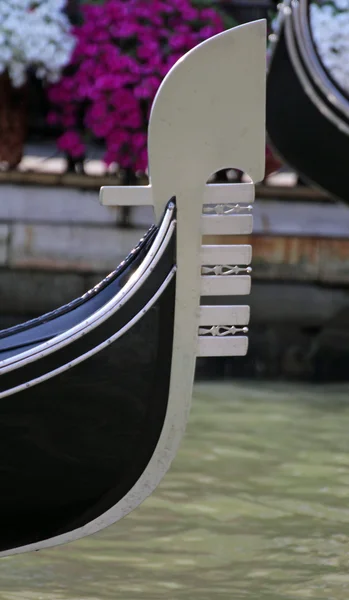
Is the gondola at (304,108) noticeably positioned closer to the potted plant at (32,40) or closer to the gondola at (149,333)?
the potted plant at (32,40)

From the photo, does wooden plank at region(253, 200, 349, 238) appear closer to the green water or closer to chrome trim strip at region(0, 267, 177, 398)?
the green water

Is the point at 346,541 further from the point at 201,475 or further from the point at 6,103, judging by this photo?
the point at 6,103

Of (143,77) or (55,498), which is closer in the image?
(55,498)

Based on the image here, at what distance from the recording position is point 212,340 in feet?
7.98

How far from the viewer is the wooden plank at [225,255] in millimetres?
2377

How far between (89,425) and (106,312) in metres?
0.22

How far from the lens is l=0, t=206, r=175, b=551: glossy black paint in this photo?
7.92 ft

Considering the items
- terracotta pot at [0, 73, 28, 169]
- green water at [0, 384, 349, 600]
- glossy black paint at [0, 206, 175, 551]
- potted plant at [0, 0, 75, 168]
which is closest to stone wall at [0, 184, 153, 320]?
terracotta pot at [0, 73, 28, 169]

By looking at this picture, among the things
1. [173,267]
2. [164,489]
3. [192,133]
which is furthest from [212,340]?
[164,489]

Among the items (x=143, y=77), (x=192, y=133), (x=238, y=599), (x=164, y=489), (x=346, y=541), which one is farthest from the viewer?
(x=143, y=77)

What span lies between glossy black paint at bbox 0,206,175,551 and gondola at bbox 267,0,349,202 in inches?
108

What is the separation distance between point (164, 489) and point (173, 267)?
144cm

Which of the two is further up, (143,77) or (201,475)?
(143,77)

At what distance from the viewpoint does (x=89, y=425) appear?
2465 mm
